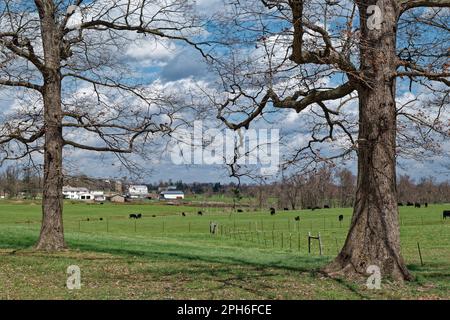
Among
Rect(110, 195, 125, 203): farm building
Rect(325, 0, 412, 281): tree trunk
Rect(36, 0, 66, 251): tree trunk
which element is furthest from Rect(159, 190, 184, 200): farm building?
Rect(325, 0, 412, 281): tree trunk

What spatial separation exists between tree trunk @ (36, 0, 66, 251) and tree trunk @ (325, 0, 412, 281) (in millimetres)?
10005

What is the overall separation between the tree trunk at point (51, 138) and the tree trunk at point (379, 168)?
32.8 feet

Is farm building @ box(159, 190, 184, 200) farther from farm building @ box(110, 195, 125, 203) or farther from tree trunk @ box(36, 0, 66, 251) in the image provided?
tree trunk @ box(36, 0, 66, 251)

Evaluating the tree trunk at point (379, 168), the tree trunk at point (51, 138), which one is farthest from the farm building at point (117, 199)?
the tree trunk at point (379, 168)

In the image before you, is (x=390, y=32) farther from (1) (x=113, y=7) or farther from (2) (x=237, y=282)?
(1) (x=113, y=7)

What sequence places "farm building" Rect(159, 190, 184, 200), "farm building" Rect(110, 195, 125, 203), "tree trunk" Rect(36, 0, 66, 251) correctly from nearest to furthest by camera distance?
"tree trunk" Rect(36, 0, 66, 251) < "farm building" Rect(110, 195, 125, 203) < "farm building" Rect(159, 190, 184, 200)

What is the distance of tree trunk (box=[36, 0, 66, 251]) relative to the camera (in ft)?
62.7

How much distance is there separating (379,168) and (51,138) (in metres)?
10.9

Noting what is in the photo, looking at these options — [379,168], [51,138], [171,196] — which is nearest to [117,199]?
[171,196]

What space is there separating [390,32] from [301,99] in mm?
2640
